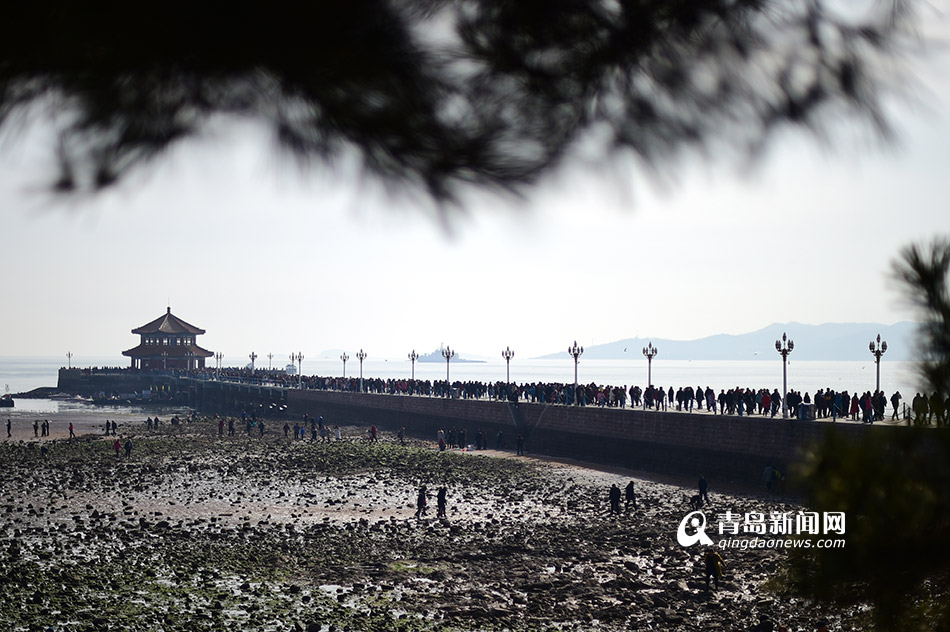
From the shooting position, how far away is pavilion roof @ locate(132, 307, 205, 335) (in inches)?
4146

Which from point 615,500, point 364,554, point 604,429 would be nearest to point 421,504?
point 364,554

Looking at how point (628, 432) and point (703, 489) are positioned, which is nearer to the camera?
point (703, 489)

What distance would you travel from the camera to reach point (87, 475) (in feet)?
118

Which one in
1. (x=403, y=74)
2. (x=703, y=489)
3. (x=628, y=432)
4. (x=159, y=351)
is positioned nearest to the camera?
(x=403, y=74)

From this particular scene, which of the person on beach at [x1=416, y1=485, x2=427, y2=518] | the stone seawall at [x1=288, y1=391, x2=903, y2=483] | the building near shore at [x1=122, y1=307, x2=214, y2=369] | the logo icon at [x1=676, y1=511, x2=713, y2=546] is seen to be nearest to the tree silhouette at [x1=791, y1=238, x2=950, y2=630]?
the stone seawall at [x1=288, y1=391, x2=903, y2=483]

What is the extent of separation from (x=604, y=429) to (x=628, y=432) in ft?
6.31

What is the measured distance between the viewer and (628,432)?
38.8 meters

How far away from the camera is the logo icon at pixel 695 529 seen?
73.6ft

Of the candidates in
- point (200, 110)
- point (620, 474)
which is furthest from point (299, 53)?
point (620, 474)

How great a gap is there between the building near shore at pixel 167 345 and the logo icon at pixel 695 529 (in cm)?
9035

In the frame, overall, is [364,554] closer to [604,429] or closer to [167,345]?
[604,429]

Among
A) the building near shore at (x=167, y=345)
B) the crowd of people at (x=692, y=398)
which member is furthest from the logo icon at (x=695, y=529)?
the building near shore at (x=167, y=345)

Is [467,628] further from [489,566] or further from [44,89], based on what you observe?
[44,89]

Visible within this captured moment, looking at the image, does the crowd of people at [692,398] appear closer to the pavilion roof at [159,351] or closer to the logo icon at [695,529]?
the logo icon at [695,529]
